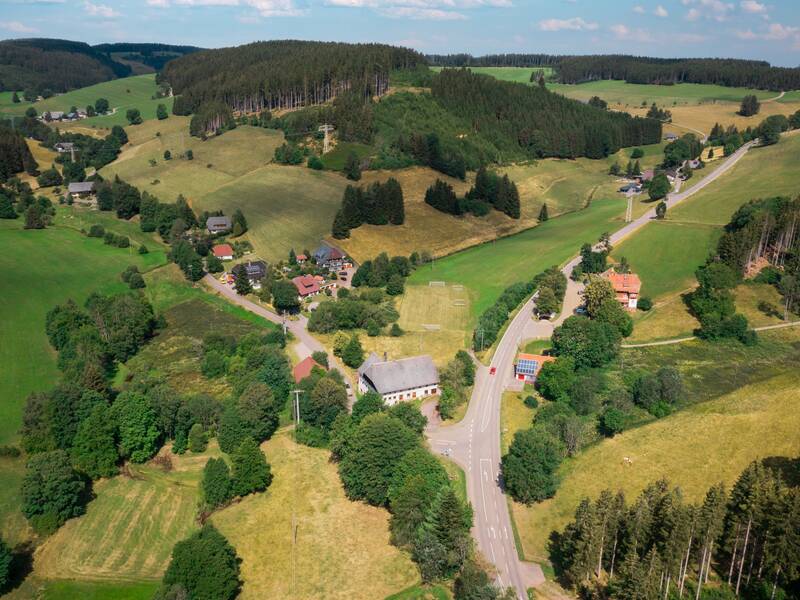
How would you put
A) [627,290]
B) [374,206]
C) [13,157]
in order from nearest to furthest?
[627,290] < [374,206] < [13,157]

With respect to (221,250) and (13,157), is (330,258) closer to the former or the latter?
(221,250)

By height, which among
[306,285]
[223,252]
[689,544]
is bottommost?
[306,285]

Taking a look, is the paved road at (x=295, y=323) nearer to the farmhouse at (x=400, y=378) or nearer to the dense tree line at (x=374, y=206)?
the farmhouse at (x=400, y=378)

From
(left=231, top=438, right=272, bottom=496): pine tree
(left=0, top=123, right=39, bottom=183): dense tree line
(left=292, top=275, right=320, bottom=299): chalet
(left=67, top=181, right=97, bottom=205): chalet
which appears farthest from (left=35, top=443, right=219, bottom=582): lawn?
(left=0, top=123, right=39, bottom=183): dense tree line

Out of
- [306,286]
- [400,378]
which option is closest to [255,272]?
[306,286]

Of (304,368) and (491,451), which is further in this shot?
(304,368)

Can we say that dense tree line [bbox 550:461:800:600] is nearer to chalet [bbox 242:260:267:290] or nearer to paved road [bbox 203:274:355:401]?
paved road [bbox 203:274:355:401]

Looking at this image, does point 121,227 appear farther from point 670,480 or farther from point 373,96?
point 670,480
